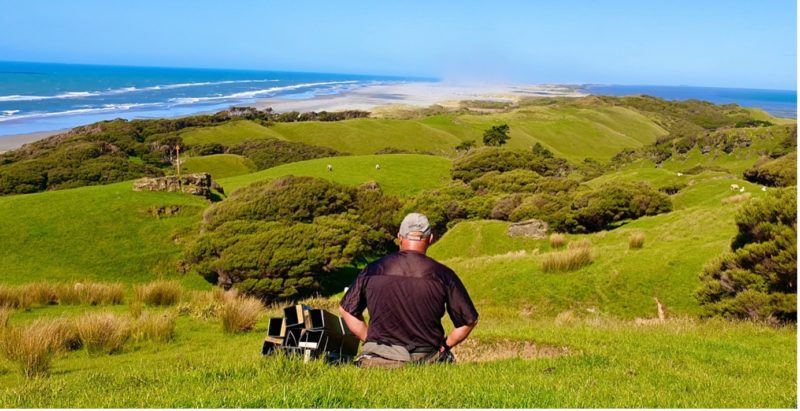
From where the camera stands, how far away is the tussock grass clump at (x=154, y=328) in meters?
11.4

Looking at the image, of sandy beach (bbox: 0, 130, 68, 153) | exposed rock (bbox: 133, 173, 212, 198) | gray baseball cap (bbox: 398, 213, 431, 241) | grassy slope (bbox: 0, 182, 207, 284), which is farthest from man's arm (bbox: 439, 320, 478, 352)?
sandy beach (bbox: 0, 130, 68, 153)

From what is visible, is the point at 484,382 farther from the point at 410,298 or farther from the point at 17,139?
the point at 17,139

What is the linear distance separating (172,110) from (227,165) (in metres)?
79.3

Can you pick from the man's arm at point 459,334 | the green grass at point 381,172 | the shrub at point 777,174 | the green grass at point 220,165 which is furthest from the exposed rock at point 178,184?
the man's arm at point 459,334

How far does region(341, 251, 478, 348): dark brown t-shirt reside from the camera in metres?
6.43

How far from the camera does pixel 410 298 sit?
21.2ft

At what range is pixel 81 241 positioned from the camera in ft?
96.2

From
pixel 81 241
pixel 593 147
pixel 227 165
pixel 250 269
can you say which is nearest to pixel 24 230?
pixel 81 241

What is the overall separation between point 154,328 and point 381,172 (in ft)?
135

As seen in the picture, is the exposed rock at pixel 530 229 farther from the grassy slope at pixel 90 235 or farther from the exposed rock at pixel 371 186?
the exposed rock at pixel 371 186

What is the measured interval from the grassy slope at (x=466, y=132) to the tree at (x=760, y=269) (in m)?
77.5

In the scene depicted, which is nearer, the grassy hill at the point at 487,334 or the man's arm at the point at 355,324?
the grassy hill at the point at 487,334

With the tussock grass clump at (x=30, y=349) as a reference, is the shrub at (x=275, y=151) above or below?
below

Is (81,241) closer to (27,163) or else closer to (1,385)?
(1,385)
